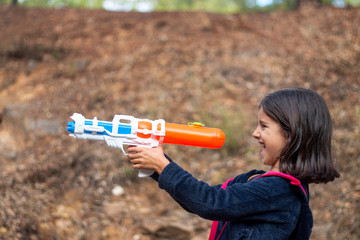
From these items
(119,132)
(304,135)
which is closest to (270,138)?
(304,135)

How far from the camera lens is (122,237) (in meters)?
3.37

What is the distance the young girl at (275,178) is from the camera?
1458 millimetres

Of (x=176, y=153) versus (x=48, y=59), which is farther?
(x=48, y=59)

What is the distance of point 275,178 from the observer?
60.2 inches

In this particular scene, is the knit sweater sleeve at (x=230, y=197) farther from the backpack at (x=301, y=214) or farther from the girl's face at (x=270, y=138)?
the girl's face at (x=270, y=138)

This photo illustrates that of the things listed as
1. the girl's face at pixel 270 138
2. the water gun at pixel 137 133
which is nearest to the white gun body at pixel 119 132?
the water gun at pixel 137 133

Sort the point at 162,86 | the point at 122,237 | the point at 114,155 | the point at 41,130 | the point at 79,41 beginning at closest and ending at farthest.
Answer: the point at 122,237 → the point at 114,155 → the point at 41,130 → the point at 162,86 → the point at 79,41

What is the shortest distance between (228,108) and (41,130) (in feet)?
9.29

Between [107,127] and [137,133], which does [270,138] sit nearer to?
[137,133]

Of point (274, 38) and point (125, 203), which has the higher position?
point (274, 38)

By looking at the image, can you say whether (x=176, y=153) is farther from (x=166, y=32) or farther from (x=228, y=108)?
(x=166, y=32)

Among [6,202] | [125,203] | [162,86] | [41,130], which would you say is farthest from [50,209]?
[162,86]

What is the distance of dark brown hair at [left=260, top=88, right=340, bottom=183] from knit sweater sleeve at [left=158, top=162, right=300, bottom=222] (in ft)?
0.47

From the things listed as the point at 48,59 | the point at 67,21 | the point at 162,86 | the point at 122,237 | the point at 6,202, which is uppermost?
the point at 67,21
